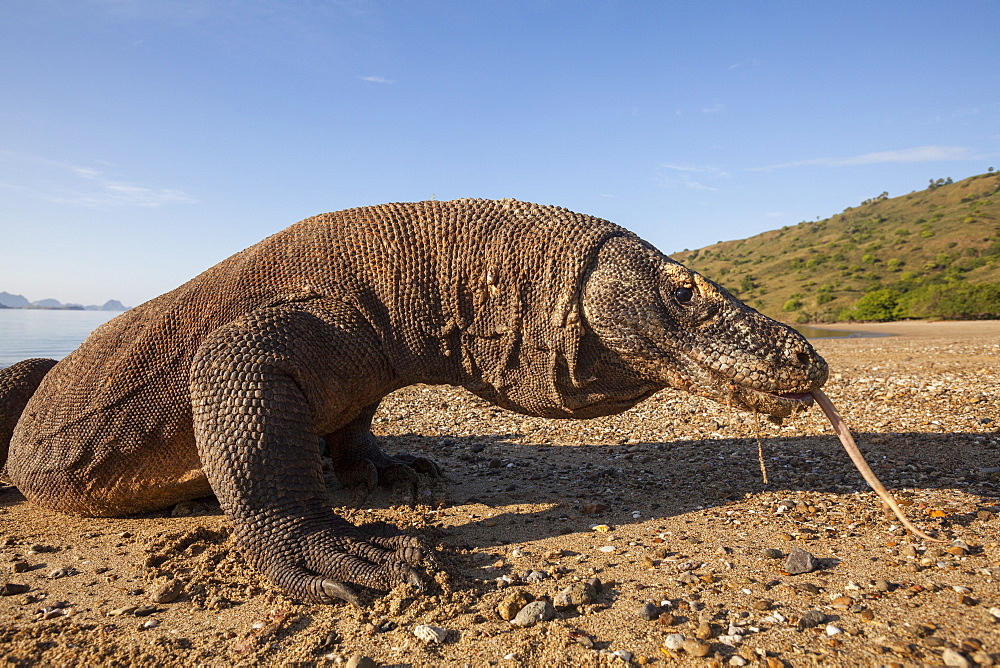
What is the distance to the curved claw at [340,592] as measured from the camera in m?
3.12

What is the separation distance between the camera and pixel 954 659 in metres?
2.47

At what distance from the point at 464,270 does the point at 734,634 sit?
103 inches

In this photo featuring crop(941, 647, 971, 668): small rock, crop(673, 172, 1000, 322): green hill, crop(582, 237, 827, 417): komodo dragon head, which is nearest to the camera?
crop(941, 647, 971, 668): small rock

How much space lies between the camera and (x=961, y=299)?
41.0 meters

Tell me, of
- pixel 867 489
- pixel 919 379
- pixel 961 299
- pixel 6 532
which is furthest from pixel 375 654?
pixel 961 299

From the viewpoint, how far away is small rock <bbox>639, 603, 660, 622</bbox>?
2.94 m

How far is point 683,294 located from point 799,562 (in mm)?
1742

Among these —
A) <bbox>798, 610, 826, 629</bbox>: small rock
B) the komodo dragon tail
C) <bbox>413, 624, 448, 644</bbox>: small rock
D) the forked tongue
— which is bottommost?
<bbox>798, 610, 826, 629</bbox>: small rock

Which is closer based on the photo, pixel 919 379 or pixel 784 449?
pixel 784 449

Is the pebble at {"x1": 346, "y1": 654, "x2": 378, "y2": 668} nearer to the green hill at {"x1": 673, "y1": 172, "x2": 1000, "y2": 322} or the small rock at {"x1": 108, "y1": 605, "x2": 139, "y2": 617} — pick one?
the small rock at {"x1": 108, "y1": 605, "x2": 139, "y2": 617}

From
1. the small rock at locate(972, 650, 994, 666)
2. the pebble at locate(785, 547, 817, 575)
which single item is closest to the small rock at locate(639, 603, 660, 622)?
the pebble at locate(785, 547, 817, 575)

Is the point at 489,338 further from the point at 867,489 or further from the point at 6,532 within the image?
the point at 6,532

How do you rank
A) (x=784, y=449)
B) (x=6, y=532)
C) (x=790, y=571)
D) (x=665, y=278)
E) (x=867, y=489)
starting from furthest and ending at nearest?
(x=784, y=449) → (x=867, y=489) → (x=6, y=532) → (x=665, y=278) → (x=790, y=571)

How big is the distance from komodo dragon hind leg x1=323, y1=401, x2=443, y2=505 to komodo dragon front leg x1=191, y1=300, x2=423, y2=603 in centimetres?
171
